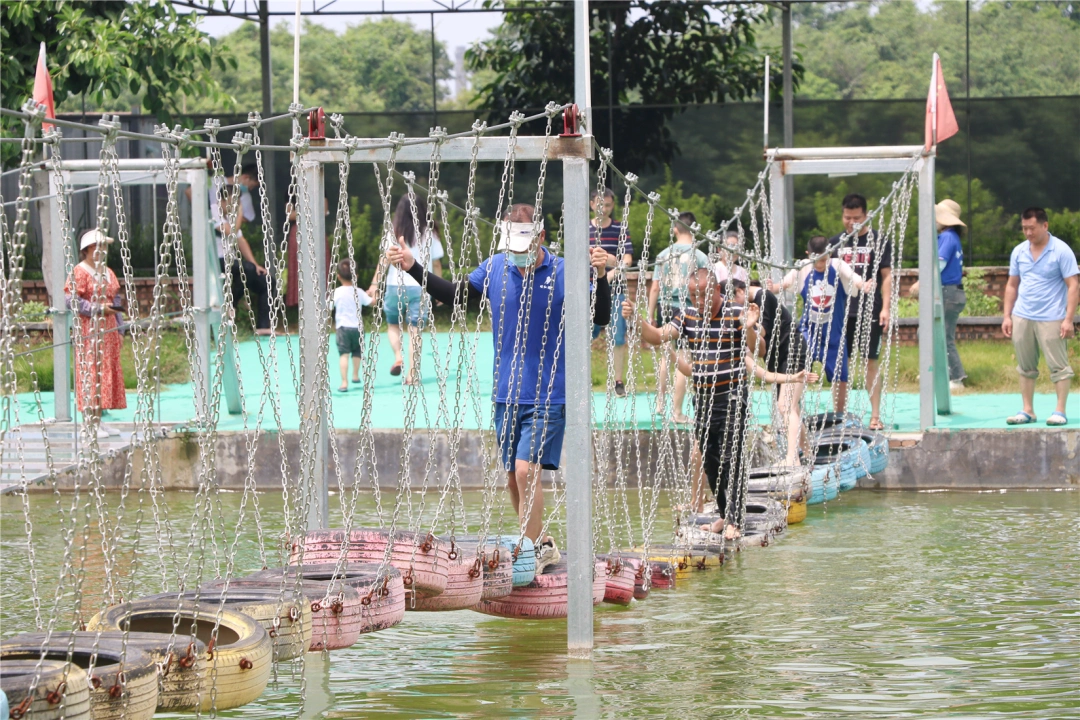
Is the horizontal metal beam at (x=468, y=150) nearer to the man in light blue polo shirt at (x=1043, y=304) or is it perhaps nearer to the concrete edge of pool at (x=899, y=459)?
the concrete edge of pool at (x=899, y=459)

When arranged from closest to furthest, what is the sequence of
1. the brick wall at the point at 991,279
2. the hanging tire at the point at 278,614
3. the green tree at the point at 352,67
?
the hanging tire at the point at 278,614, the brick wall at the point at 991,279, the green tree at the point at 352,67

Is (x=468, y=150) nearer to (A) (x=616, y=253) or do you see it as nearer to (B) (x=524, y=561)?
(B) (x=524, y=561)

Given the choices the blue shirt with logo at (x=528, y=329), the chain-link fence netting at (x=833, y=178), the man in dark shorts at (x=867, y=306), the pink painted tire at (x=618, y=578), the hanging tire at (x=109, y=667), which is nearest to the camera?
the hanging tire at (x=109, y=667)

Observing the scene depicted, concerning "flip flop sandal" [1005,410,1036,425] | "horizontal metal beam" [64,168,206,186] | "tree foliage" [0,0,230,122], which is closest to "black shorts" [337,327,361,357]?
"horizontal metal beam" [64,168,206,186]

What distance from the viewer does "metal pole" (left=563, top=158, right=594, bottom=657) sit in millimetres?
6750

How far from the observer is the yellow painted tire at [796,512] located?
1055 centimetres

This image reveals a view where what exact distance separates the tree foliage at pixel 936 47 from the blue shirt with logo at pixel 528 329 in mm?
14036

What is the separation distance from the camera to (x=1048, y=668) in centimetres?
691

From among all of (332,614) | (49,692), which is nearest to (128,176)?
(332,614)

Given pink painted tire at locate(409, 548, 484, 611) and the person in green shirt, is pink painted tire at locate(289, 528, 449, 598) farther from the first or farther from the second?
the person in green shirt

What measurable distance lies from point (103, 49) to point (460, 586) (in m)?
9.43

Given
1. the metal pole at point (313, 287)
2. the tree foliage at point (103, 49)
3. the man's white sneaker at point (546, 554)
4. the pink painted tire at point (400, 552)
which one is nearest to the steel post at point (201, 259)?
the tree foliage at point (103, 49)

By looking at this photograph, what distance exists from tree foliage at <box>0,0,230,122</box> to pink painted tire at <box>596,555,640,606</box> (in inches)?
333

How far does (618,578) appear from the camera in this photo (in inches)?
301
